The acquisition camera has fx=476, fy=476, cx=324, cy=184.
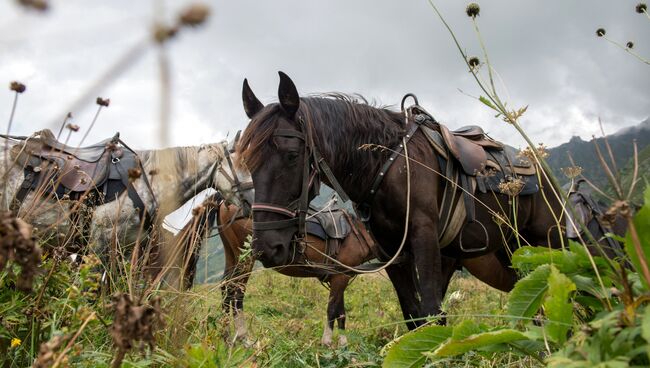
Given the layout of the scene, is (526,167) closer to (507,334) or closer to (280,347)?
(280,347)

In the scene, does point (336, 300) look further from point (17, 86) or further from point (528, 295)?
point (17, 86)

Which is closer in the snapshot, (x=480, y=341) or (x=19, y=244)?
(x=19, y=244)

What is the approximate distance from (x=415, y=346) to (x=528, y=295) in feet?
1.24

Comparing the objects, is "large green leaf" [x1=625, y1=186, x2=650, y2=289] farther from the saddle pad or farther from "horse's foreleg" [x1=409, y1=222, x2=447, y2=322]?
the saddle pad

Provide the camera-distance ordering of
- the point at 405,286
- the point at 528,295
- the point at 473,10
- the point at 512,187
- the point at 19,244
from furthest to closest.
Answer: the point at 405,286
the point at 512,187
the point at 473,10
the point at 528,295
the point at 19,244

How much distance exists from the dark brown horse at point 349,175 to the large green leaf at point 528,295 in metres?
1.52

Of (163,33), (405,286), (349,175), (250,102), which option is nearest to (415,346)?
(163,33)

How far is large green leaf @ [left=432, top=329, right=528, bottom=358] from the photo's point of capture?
1275 mm

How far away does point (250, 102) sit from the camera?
3660mm

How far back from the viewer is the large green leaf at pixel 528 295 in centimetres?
141

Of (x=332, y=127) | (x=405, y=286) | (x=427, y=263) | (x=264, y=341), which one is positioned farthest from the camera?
(x=405, y=286)

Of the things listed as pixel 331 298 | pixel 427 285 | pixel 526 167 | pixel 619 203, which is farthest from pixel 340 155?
pixel 331 298

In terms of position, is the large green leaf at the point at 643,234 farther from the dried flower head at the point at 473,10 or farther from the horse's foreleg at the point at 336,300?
the horse's foreleg at the point at 336,300

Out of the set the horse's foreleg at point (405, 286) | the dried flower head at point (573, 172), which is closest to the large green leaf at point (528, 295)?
the dried flower head at point (573, 172)
